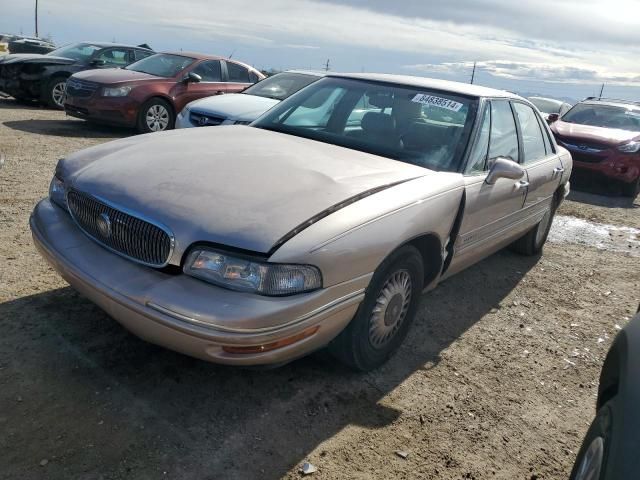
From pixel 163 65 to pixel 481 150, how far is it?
7895 millimetres

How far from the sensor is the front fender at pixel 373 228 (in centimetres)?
240

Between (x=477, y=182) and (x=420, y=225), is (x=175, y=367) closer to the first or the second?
(x=420, y=225)

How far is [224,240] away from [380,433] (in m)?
1.22

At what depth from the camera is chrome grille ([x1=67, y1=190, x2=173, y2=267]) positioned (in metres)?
2.46

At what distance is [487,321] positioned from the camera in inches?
164

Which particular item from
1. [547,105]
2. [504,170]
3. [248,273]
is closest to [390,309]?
[248,273]

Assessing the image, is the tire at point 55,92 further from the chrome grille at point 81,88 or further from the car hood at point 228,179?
the car hood at point 228,179

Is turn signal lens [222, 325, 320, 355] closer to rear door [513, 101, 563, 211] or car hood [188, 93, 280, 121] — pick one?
rear door [513, 101, 563, 211]

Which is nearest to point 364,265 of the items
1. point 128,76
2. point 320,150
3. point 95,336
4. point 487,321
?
point 320,150

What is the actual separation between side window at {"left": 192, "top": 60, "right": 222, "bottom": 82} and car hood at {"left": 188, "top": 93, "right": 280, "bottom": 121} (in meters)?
2.27

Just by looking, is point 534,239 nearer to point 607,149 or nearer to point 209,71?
point 607,149

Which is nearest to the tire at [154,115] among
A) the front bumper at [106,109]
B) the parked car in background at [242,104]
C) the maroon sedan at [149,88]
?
the maroon sedan at [149,88]

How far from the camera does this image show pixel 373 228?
8.70 ft

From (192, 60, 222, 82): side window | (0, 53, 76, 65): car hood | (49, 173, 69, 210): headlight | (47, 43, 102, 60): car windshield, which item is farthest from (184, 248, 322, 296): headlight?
(47, 43, 102, 60): car windshield
